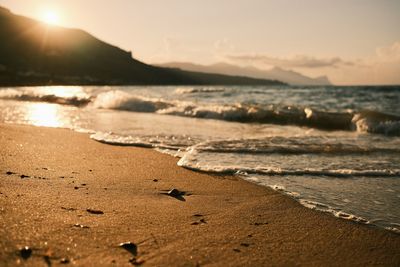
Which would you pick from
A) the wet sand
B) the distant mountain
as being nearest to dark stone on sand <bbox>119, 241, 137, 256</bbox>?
the wet sand

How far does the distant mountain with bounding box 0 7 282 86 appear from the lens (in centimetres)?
9321

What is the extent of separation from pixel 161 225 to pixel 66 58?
111942mm

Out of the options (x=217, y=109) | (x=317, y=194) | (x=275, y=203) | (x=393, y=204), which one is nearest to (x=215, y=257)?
(x=275, y=203)

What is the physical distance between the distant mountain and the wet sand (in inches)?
3119

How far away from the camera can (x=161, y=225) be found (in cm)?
275

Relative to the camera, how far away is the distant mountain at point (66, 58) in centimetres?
9321

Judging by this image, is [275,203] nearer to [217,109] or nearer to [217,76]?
[217,109]

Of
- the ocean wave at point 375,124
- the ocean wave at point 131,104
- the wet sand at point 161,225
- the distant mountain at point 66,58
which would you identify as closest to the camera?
the wet sand at point 161,225

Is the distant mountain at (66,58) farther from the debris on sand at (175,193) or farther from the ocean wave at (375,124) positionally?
the debris on sand at (175,193)

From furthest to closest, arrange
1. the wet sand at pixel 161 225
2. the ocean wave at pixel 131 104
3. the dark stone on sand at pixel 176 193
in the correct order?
the ocean wave at pixel 131 104, the dark stone on sand at pixel 176 193, the wet sand at pixel 161 225

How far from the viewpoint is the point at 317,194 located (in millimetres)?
3912

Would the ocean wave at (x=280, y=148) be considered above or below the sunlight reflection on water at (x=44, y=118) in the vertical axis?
above

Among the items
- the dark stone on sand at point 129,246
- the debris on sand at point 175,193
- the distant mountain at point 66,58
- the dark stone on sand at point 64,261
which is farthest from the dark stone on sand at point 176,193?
the distant mountain at point 66,58

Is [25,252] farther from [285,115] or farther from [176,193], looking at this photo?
[285,115]
